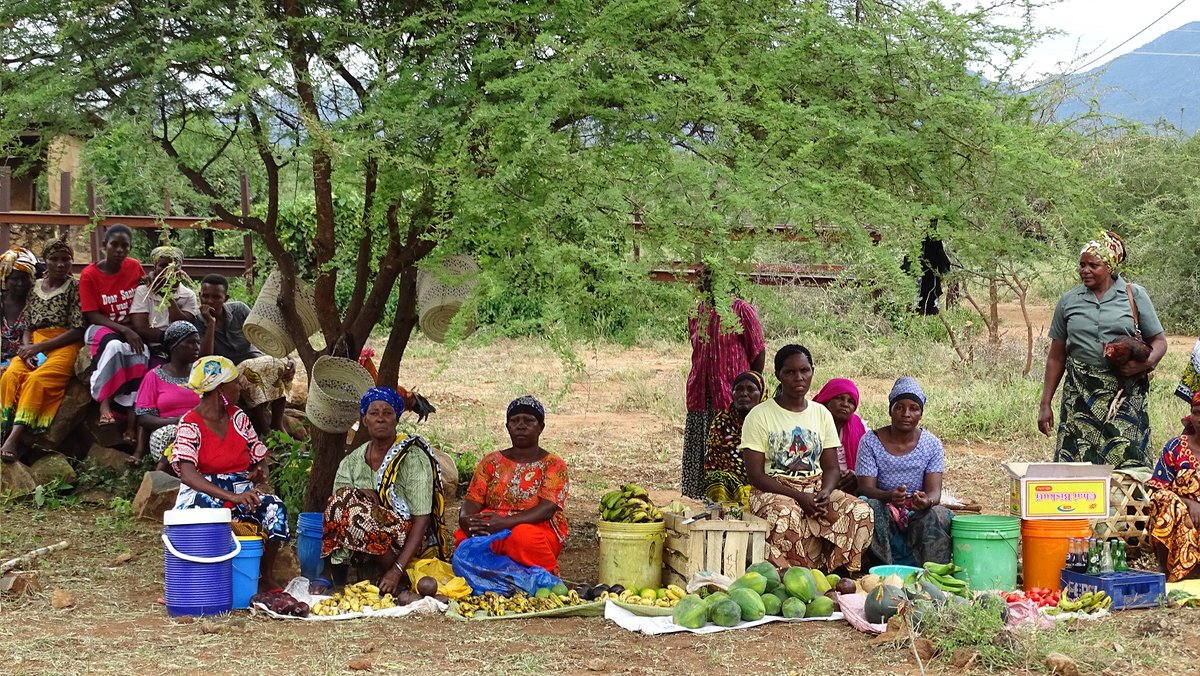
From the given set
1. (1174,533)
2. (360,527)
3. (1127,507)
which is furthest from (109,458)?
(1174,533)

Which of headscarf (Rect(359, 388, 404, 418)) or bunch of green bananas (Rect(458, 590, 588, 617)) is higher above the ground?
headscarf (Rect(359, 388, 404, 418))

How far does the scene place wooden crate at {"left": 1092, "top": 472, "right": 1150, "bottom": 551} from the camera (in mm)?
6398

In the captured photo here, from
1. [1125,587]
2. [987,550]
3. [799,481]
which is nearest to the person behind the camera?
[1125,587]

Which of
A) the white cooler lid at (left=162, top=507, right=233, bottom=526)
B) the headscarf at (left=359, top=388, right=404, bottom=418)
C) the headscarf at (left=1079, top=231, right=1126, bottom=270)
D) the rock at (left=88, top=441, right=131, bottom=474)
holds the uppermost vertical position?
the headscarf at (left=1079, top=231, right=1126, bottom=270)

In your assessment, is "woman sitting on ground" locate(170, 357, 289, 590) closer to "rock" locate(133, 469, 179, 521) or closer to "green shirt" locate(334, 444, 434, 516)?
"green shirt" locate(334, 444, 434, 516)

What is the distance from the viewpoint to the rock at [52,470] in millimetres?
8719

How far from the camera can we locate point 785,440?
6422 mm

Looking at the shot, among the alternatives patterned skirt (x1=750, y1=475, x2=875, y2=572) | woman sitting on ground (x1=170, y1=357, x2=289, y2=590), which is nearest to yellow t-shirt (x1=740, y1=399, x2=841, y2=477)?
patterned skirt (x1=750, y1=475, x2=875, y2=572)

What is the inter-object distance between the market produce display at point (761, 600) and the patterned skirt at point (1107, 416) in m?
1.97

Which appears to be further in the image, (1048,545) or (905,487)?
(905,487)

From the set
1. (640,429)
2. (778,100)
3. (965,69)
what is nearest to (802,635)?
(778,100)

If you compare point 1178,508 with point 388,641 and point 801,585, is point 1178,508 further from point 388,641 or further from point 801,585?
point 388,641

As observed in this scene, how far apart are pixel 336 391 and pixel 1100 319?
13.9 ft

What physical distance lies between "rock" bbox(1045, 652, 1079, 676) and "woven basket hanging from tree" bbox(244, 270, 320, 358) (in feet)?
14.9
